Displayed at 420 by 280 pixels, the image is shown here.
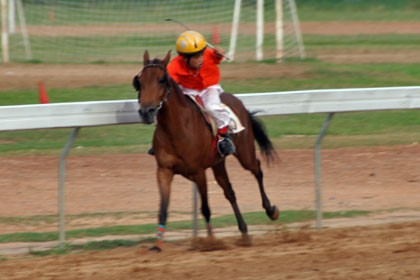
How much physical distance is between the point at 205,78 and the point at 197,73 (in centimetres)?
10

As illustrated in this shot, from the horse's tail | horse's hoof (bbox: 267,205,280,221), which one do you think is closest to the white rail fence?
the horse's tail

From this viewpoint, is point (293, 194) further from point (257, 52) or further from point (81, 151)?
point (257, 52)

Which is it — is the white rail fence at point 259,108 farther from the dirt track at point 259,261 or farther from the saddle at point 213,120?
the dirt track at point 259,261

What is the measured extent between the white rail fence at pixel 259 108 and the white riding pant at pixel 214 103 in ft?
2.13

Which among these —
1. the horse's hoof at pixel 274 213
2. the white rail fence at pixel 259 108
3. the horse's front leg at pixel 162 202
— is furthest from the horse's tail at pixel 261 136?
the horse's front leg at pixel 162 202

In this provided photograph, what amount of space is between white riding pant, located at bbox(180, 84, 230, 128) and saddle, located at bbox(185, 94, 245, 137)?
0.12ft

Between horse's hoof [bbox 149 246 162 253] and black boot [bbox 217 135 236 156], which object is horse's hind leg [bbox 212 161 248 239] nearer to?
black boot [bbox 217 135 236 156]

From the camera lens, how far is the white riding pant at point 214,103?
33.0 feet

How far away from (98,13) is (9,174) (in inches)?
639

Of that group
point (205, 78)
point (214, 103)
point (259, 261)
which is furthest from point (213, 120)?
point (259, 261)

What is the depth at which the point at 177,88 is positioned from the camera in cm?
976

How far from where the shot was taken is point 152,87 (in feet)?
30.2

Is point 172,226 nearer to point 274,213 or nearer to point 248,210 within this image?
point 274,213

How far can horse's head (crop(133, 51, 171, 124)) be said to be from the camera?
908 centimetres
